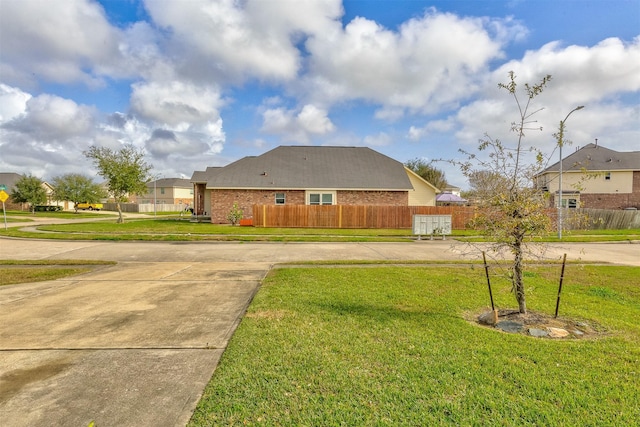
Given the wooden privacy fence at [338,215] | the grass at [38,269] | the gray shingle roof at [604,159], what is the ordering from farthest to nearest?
the gray shingle roof at [604,159] < the wooden privacy fence at [338,215] < the grass at [38,269]

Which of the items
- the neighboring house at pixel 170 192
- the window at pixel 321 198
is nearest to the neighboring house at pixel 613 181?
the window at pixel 321 198

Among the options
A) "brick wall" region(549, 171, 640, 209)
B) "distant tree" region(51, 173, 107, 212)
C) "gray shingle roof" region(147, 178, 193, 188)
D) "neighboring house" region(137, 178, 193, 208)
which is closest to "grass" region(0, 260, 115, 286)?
"brick wall" region(549, 171, 640, 209)

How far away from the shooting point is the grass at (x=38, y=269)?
27.6 feet

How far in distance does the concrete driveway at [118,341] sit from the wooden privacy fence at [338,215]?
16104 mm

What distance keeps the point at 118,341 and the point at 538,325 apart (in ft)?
19.9

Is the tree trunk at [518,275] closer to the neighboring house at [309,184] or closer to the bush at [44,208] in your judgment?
the neighboring house at [309,184]

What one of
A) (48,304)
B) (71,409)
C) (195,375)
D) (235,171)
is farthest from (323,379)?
(235,171)

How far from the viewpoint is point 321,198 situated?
2858cm

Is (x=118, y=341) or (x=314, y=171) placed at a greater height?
(x=314, y=171)

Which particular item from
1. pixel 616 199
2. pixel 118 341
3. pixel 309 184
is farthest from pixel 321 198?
pixel 616 199

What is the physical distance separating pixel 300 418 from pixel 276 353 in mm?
1290

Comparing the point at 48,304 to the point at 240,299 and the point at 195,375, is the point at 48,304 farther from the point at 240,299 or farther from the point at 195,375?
the point at 195,375

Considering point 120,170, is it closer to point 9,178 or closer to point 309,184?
point 309,184

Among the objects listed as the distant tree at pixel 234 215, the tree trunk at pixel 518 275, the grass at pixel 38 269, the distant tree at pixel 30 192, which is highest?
the distant tree at pixel 30 192
